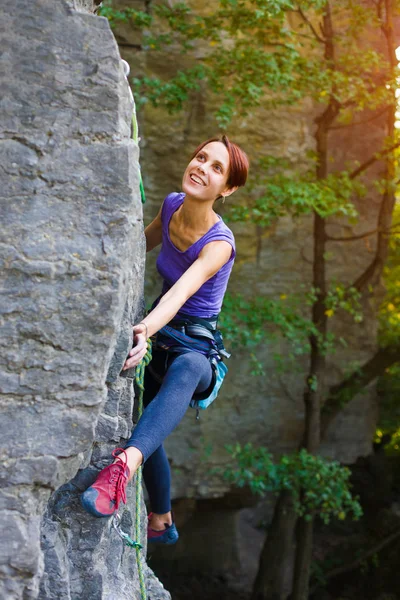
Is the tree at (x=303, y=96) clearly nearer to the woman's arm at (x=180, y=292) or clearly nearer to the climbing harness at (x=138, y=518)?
the woman's arm at (x=180, y=292)

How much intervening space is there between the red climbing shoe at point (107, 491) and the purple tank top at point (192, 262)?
0.61 m

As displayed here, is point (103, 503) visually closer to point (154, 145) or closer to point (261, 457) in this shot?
point (261, 457)

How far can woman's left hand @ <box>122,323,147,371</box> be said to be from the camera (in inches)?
79.2

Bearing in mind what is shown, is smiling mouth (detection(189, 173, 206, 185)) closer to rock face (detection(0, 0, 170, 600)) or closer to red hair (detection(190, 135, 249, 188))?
red hair (detection(190, 135, 249, 188))

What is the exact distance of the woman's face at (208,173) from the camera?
7.50ft

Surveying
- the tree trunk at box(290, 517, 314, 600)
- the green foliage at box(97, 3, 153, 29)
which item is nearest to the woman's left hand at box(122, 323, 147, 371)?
the green foliage at box(97, 3, 153, 29)

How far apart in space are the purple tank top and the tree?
6.34ft

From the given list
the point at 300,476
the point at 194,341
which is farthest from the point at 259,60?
the point at 300,476

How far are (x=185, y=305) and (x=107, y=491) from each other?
69 cm

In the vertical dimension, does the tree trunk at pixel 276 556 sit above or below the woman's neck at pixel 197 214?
below

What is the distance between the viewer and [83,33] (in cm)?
182

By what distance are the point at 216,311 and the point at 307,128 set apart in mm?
3255

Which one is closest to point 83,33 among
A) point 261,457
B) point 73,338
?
point 73,338

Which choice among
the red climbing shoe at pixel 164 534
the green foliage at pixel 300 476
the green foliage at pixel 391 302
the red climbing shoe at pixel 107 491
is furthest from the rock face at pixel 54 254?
the green foliage at pixel 391 302
